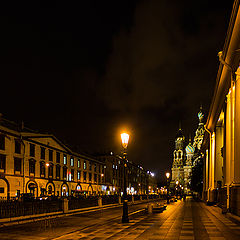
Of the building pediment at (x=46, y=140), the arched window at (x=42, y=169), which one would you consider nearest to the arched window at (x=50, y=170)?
the arched window at (x=42, y=169)

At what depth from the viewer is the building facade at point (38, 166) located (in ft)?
150

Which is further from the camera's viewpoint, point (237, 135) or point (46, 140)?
point (46, 140)

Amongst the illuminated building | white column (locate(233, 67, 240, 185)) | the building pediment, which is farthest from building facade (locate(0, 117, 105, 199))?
the illuminated building

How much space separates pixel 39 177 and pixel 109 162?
4400cm

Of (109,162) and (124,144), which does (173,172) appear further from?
(124,144)

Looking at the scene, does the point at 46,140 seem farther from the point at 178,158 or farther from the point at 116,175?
the point at 178,158

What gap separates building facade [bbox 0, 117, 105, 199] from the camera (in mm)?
45812

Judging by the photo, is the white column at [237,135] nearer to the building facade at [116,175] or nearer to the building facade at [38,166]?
the building facade at [38,166]

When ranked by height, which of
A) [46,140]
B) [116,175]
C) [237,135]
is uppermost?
[46,140]

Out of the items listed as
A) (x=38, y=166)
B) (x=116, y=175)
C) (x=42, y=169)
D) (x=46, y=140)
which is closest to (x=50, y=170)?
(x=42, y=169)

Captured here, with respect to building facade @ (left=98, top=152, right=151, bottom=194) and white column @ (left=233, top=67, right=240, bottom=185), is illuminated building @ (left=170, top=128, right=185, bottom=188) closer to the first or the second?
building facade @ (left=98, top=152, right=151, bottom=194)

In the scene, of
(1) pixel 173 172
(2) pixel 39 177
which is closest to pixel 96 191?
(2) pixel 39 177

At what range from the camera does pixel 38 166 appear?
179 feet

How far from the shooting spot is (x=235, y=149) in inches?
768
